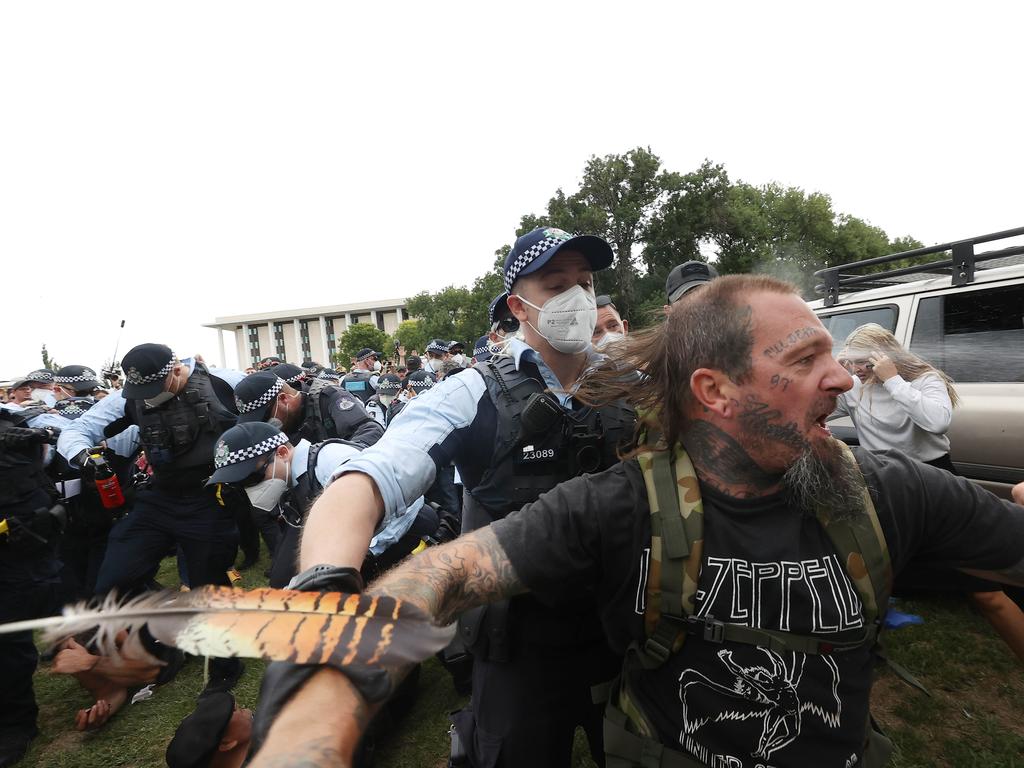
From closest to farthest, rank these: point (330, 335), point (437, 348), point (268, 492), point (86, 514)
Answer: point (268, 492)
point (86, 514)
point (437, 348)
point (330, 335)

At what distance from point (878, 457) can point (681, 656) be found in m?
0.78

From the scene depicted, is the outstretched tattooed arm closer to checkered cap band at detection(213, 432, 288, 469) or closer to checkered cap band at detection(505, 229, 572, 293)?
checkered cap band at detection(505, 229, 572, 293)

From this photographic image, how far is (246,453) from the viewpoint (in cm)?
348

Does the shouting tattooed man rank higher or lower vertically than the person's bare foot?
higher

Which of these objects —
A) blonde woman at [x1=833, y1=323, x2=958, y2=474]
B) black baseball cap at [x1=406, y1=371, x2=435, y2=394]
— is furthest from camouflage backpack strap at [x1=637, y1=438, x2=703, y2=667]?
black baseball cap at [x1=406, y1=371, x2=435, y2=394]

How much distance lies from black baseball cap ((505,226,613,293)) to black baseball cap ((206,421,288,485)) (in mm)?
2140

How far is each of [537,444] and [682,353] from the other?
25.6 inches

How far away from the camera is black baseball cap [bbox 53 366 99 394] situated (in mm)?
8352

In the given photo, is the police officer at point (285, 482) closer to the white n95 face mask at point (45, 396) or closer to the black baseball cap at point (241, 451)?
the black baseball cap at point (241, 451)

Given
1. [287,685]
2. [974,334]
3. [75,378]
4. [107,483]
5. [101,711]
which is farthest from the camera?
[75,378]

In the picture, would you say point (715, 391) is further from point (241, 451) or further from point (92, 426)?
point (92, 426)

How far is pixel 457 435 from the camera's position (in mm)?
1872

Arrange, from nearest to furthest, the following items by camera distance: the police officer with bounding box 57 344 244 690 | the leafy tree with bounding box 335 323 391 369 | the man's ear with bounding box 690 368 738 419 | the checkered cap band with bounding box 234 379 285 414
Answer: the man's ear with bounding box 690 368 738 419 → the police officer with bounding box 57 344 244 690 → the checkered cap band with bounding box 234 379 285 414 → the leafy tree with bounding box 335 323 391 369

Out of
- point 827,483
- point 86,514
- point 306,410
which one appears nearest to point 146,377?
point 306,410
